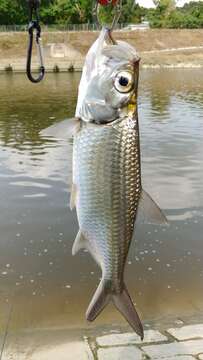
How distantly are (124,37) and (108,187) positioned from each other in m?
104

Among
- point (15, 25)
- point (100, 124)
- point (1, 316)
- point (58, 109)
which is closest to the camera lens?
point (100, 124)

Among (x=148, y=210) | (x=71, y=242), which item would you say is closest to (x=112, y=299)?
(x=148, y=210)

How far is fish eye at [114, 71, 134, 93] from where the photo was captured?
355 centimetres

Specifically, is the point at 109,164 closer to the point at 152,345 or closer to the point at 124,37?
the point at 152,345

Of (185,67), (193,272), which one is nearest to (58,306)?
(193,272)

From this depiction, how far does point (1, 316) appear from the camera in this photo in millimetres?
8797

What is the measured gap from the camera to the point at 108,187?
3877mm

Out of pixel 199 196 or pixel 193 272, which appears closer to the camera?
pixel 193 272

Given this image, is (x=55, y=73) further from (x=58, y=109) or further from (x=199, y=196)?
(x=199, y=196)

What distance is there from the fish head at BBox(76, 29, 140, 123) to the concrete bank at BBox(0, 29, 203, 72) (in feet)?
266

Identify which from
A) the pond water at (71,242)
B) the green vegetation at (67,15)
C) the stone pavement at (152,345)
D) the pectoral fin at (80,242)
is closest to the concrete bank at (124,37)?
the green vegetation at (67,15)

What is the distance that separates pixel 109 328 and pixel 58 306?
150 cm

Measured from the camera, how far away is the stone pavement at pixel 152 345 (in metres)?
6.53

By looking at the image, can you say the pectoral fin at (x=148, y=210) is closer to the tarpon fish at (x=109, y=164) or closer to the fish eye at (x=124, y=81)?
the tarpon fish at (x=109, y=164)
